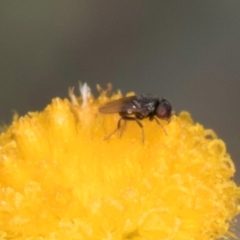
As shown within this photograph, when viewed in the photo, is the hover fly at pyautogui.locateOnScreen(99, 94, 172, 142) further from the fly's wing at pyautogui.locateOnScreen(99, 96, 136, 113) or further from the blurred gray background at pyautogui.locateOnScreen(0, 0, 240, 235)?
the blurred gray background at pyautogui.locateOnScreen(0, 0, 240, 235)

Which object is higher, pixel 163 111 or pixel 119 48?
pixel 119 48

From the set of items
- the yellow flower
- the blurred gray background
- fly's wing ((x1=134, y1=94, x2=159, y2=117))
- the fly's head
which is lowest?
the yellow flower

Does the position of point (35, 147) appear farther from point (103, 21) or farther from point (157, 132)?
point (103, 21)

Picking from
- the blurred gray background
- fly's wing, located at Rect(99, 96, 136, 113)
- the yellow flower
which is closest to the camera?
the yellow flower

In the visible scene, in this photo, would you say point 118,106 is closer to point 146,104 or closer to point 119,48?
point 146,104

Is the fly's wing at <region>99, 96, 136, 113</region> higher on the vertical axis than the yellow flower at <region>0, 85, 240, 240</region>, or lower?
higher

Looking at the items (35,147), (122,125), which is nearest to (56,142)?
(35,147)

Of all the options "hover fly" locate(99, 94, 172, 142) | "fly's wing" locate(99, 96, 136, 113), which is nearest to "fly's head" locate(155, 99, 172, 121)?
"hover fly" locate(99, 94, 172, 142)

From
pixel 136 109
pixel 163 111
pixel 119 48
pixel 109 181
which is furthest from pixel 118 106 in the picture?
pixel 119 48

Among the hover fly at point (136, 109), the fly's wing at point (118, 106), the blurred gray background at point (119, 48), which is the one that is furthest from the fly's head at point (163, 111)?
the blurred gray background at point (119, 48)
